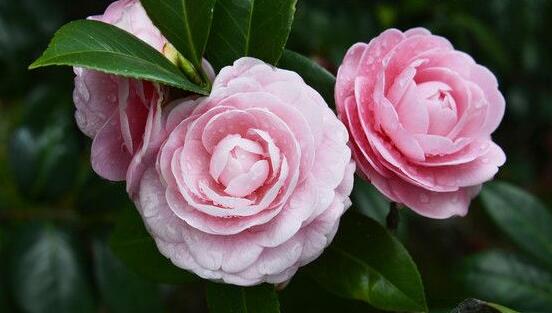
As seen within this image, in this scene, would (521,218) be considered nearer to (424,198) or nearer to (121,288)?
(424,198)

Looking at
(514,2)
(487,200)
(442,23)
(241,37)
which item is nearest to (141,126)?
(241,37)

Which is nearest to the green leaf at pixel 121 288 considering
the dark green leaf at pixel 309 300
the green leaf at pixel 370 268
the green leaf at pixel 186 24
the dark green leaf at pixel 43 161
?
the dark green leaf at pixel 43 161

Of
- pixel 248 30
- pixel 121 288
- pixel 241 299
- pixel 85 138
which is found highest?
pixel 248 30

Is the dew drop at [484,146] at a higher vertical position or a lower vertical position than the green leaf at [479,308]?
higher

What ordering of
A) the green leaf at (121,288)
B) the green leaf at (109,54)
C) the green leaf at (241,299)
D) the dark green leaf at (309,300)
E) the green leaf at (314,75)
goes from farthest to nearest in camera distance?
1. the green leaf at (121,288)
2. the dark green leaf at (309,300)
3. the green leaf at (314,75)
4. the green leaf at (241,299)
5. the green leaf at (109,54)

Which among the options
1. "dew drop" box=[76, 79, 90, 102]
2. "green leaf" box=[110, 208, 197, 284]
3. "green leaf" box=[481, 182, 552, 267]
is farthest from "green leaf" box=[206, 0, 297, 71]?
"green leaf" box=[481, 182, 552, 267]

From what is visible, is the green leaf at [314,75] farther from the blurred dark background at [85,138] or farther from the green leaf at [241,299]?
the blurred dark background at [85,138]

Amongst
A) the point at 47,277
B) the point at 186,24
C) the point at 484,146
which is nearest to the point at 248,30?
the point at 186,24

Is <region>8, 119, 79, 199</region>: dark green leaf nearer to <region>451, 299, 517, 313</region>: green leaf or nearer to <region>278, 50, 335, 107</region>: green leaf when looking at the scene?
<region>278, 50, 335, 107</region>: green leaf
